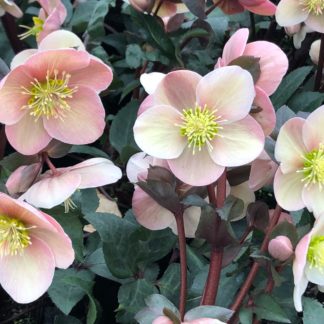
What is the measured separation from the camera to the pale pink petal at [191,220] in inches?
31.9

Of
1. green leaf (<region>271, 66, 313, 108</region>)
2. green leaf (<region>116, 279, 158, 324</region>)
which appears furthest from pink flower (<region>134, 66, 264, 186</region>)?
green leaf (<region>271, 66, 313, 108</region>)

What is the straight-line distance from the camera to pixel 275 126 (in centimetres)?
75

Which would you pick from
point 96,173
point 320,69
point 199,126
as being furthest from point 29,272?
point 320,69

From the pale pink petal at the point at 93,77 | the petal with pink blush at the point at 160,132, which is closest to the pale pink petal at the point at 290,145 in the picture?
the petal with pink blush at the point at 160,132

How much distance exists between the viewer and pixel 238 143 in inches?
27.9

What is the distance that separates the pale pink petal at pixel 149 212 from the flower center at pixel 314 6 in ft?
1.51

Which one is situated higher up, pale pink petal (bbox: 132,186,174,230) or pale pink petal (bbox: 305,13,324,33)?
pale pink petal (bbox: 305,13,324,33)

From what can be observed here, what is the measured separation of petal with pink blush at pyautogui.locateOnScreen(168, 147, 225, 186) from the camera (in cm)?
70

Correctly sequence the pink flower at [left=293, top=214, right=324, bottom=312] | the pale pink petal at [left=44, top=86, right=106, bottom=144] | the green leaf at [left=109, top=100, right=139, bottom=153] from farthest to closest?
the green leaf at [left=109, top=100, right=139, bottom=153] → the pale pink petal at [left=44, top=86, right=106, bottom=144] → the pink flower at [left=293, top=214, right=324, bottom=312]

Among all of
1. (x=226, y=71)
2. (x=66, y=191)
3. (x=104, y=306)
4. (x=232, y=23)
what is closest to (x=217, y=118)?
(x=226, y=71)

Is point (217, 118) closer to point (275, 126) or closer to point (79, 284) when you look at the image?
point (275, 126)

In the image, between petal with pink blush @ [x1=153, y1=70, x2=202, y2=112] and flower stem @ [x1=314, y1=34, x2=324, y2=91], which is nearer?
petal with pink blush @ [x1=153, y1=70, x2=202, y2=112]

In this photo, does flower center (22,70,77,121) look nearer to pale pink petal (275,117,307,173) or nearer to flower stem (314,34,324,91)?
pale pink petal (275,117,307,173)

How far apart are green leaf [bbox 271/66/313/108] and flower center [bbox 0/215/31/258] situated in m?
0.59
